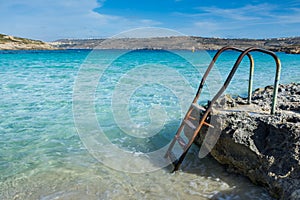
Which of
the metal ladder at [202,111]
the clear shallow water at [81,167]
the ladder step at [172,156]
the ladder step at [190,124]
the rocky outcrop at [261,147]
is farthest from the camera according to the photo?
the ladder step at [172,156]

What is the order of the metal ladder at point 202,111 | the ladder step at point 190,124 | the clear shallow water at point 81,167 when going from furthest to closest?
the ladder step at point 190,124, the metal ladder at point 202,111, the clear shallow water at point 81,167

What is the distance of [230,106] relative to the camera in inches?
229

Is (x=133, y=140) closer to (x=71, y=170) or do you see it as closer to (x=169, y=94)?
(x=71, y=170)

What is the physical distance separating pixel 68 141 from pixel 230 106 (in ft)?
12.8

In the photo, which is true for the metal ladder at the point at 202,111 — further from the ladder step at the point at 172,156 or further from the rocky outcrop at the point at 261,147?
the rocky outcrop at the point at 261,147

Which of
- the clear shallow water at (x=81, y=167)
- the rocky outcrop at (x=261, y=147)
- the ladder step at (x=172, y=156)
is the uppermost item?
the rocky outcrop at (x=261, y=147)

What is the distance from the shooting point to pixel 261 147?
435 centimetres

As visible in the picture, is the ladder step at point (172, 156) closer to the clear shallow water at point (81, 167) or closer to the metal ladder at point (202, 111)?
the metal ladder at point (202, 111)

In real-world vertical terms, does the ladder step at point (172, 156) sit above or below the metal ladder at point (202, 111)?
below

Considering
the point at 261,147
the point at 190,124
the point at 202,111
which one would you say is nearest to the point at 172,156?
the point at 190,124

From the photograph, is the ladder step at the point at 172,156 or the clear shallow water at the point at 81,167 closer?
the clear shallow water at the point at 81,167

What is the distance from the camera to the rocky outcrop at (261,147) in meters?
3.88

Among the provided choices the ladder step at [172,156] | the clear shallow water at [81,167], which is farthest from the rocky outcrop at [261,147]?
the ladder step at [172,156]

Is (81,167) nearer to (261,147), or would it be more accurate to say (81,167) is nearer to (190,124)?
(190,124)
